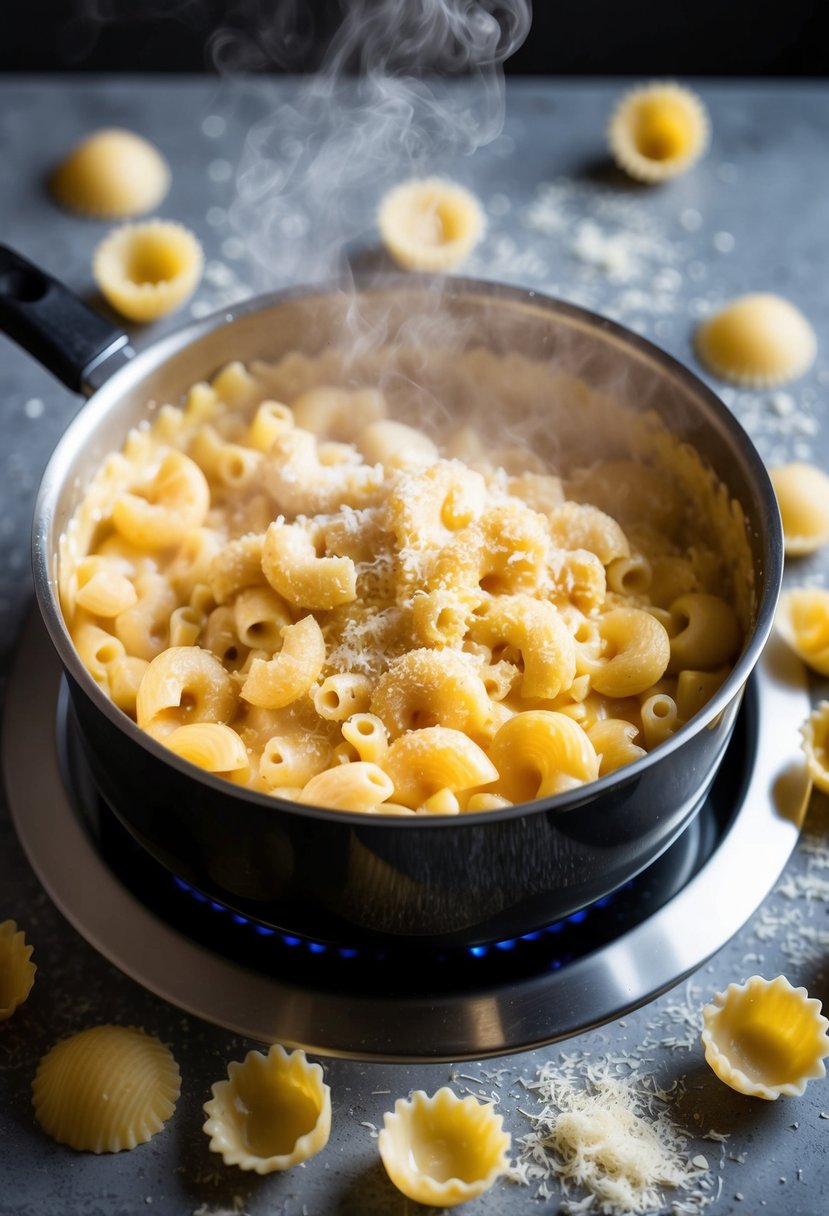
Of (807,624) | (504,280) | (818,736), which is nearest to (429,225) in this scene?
(504,280)

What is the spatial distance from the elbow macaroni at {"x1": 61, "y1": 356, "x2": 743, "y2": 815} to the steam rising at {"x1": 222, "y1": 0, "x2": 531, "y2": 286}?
48cm

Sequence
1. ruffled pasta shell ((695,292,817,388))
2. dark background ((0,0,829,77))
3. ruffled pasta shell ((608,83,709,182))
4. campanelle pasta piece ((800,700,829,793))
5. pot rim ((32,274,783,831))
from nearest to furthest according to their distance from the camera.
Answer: pot rim ((32,274,783,831)) → campanelle pasta piece ((800,700,829,793)) → ruffled pasta shell ((695,292,817,388)) → ruffled pasta shell ((608,83,709,182)) → dark background ((0,0,829,77))

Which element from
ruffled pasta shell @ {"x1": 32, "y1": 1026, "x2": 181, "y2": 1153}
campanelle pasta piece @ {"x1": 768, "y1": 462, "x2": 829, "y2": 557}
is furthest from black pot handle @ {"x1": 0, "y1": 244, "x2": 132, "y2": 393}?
campanelle pasta piece @ {"x1": 768, "y1": 462, "x2": 829, "y2": 557}

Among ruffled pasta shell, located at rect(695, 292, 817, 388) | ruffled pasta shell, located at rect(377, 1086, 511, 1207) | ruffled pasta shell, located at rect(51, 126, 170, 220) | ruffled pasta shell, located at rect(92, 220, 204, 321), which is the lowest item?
ruffled pasta shell, located at rect(377, 1086, 511, 1207)

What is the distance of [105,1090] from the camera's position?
3.46 ft

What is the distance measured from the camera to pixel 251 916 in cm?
113

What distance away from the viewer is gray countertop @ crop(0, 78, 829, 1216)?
104 centimetres

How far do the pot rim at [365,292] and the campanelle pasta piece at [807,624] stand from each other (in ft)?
0.67

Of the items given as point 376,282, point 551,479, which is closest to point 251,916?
point 551,479

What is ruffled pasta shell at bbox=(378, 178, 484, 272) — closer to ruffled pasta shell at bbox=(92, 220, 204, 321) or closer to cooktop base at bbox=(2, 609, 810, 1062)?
ruffled pasta shell at bbox=(92, 220, 204, 321)

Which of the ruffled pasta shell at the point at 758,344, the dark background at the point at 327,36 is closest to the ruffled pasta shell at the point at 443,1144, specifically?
the ruffled pasta shell at the point at 758,344

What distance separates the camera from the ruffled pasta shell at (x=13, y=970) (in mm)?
1125

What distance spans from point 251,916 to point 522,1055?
27 cm

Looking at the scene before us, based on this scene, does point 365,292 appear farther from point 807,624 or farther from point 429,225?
point 807,624
